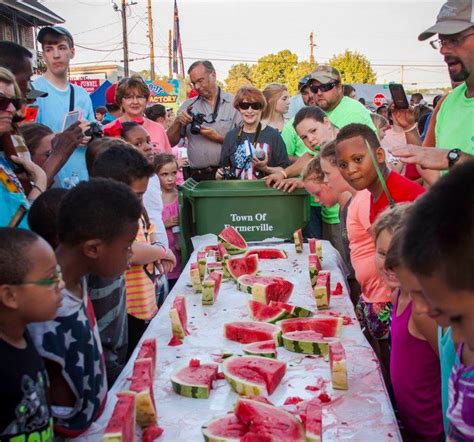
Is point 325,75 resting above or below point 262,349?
above

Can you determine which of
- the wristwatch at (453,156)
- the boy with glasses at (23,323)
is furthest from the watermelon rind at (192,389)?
the wristwatch at (453,156)

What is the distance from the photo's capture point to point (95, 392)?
2.23m

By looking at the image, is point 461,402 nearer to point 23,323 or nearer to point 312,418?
point 312,418

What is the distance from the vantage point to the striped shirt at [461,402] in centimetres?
166

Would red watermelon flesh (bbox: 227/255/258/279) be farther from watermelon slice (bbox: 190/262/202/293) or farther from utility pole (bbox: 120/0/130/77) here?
utility pole (bbox: 120/0/130/77)

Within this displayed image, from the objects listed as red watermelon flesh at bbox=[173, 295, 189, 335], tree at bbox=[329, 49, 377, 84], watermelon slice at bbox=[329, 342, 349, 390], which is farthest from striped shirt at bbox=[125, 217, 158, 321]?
tree at bbox=[329, 49, 377, 84]

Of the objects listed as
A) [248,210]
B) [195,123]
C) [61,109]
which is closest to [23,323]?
[248,210]

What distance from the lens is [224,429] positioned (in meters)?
2.12

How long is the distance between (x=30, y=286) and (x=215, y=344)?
1.40 meters

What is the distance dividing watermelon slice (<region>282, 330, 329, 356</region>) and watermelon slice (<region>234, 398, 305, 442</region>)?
0.66 meters

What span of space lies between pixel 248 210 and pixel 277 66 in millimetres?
48021

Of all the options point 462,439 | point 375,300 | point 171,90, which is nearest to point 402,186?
point 375,300

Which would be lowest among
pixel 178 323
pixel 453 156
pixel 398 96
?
pixel 178 323

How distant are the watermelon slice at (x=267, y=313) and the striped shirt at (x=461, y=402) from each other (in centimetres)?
161
